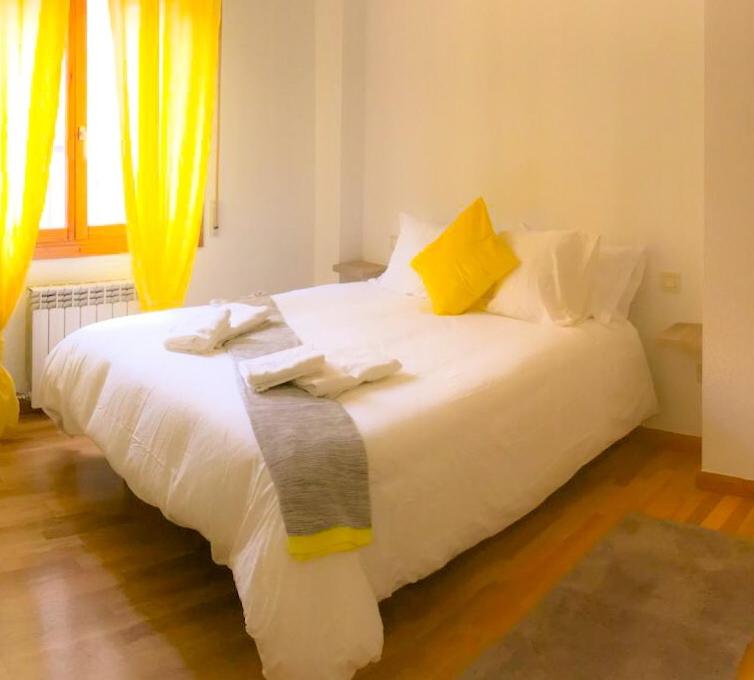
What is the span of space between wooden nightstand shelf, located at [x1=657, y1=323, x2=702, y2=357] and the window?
2.76m

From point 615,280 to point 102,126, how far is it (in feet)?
8.65

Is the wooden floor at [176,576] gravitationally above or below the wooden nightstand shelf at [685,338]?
below

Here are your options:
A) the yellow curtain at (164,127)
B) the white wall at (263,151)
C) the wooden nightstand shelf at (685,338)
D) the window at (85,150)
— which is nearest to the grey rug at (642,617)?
the wooden nightstand shelf at (685,338)

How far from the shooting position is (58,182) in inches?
188

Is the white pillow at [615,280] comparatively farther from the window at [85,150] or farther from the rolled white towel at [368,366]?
the window at [85,150]

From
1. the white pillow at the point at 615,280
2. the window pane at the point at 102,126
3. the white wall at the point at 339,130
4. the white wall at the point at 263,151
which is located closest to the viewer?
the white pillow at the point at 615,280

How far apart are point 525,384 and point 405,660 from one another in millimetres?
1197

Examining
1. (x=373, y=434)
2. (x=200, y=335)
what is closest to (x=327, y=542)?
(x=373, y=434)

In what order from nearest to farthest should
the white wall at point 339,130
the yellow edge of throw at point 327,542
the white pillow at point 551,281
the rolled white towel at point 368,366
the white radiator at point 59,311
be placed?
the yellow edge of throw at point 327,542, the rolled white towel at point 368,366, the white pillow at point 551,281, the white radiator at point 59,311, the white wall at point 339,130

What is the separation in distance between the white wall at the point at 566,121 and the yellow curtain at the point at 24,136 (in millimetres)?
1870

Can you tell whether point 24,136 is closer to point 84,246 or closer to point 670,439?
point 84,246

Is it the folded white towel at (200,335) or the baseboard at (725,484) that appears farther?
the baseboard at (725,484)

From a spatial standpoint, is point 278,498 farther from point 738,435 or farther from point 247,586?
point 738,435

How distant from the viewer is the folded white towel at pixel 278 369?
307cm
